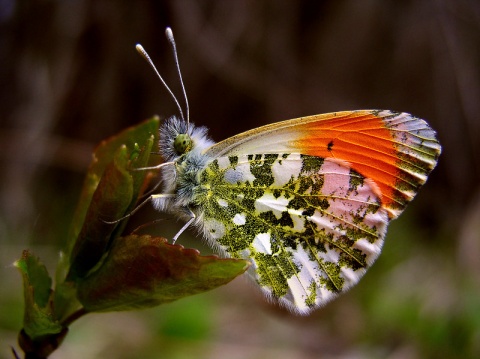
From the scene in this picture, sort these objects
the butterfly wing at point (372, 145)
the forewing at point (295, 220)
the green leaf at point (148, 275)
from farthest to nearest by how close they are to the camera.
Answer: the butterfly wing at point (372, 145) → the forewing at point (295, 220) → the green leaf at point (148, 275)

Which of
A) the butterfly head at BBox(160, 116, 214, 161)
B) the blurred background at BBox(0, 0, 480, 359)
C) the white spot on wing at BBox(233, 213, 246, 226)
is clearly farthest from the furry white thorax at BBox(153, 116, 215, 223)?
the blurred background at BBox(0, 0, 480, 359)

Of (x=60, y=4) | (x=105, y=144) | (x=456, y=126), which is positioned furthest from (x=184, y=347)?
(x=456, y=126)

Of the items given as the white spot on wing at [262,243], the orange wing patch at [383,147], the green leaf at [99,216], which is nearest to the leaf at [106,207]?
the green leaf at [99,216]

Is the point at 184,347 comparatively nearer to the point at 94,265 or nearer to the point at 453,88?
the point at 94,265

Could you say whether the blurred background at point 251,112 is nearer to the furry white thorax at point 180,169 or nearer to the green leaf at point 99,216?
the furry white thorax at point 180,169

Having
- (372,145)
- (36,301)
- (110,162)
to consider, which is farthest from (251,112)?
(36,301)

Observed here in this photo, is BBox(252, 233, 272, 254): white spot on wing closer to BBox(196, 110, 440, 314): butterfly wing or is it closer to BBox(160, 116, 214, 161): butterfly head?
BBox(196, 110, 440, 314): butterfly wing
